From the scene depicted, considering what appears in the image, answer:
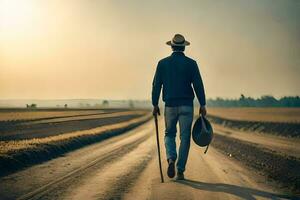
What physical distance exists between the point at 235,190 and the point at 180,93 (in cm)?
240

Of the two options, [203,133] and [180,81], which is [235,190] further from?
[180,81]

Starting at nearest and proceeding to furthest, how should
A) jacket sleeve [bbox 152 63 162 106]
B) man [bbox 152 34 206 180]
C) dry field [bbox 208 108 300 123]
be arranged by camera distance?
man [bbox 152 34 206 180]
jacket sleeve [bbox 152 63 162 106]
dry field [bbox 208 108 300 123]

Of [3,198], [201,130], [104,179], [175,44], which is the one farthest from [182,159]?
[3,198]

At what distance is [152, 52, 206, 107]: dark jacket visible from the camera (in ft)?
31.7

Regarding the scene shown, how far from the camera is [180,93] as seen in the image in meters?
9.63

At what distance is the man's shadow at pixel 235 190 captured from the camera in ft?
25.6

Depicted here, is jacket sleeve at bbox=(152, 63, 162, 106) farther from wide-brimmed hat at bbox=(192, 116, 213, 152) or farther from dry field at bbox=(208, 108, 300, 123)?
dry field at bbox=(208, 108, 300, 123)

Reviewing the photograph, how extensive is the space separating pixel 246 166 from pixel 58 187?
229 inches

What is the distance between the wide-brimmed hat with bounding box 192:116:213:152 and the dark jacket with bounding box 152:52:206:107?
478 millimetres

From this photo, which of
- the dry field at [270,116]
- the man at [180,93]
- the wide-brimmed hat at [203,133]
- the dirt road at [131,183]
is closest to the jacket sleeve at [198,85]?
the man at [180,93]

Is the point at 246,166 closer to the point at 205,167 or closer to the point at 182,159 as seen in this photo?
the point at 205,167

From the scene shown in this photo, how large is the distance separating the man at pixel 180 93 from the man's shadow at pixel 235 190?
918 millimetres

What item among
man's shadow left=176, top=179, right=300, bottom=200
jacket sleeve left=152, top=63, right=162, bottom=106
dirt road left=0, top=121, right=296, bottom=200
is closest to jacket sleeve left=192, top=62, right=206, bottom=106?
jacket sleeve left=152, top=63, right=162, bottom=106

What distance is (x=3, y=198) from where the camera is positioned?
304 inches
